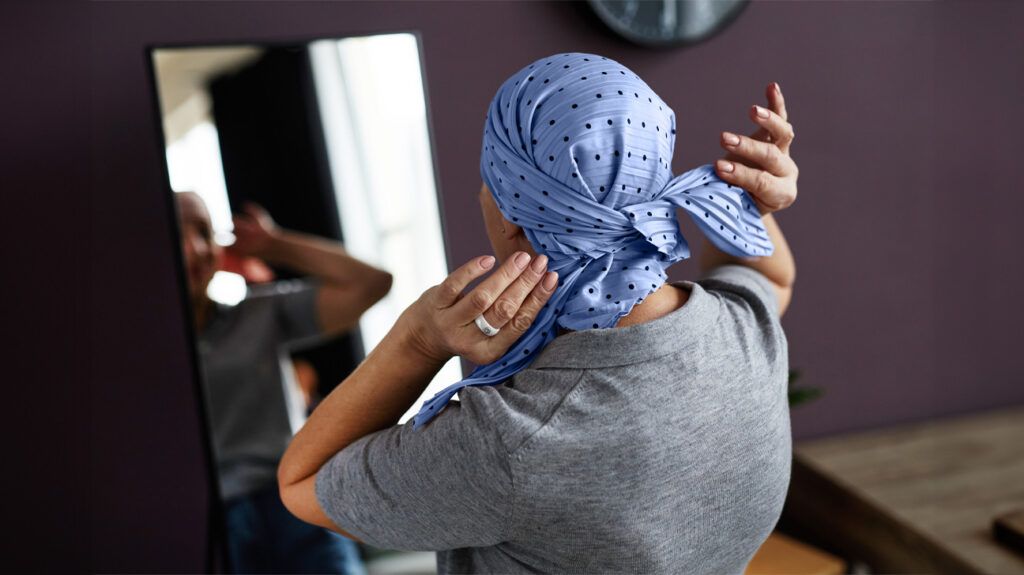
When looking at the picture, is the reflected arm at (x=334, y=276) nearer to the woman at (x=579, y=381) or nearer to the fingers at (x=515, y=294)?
the woman at (x=579, y=381)

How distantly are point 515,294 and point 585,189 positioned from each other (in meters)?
0.13

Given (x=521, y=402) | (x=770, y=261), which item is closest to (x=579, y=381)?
(x=521, y=402)

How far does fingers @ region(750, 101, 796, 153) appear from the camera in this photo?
98cm

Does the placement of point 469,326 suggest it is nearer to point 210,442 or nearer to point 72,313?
point 210,442

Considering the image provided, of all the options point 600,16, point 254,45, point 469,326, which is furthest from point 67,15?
point 469,326

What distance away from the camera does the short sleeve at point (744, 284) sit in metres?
1.04

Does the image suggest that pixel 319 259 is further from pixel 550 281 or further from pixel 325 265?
pixel 550 281

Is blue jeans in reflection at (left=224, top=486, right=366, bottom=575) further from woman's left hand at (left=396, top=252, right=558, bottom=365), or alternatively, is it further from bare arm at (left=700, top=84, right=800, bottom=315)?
bare arm at (left=700, top=84, right=800, bottom=315)

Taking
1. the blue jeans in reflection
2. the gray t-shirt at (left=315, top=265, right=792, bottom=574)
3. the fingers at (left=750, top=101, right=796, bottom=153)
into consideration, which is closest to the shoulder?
the gray t-shirt at (left=315, top=265, right=792, bottom=574)

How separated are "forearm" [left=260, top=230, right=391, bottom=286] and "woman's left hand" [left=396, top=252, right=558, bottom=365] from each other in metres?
0.81

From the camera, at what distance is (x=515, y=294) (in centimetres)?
86

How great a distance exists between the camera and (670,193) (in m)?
0.94

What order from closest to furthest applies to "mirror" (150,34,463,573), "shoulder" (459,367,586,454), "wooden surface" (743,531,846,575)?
"shoulder" (459,367,586,454)
"mirror" (150,34,463,573)
"wooden surface" (743,531,846,575)

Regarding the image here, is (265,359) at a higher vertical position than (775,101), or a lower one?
lower
